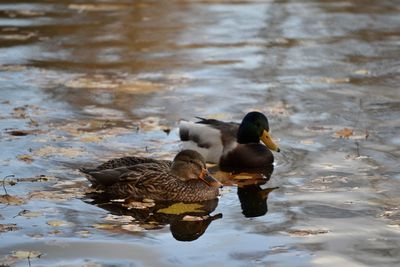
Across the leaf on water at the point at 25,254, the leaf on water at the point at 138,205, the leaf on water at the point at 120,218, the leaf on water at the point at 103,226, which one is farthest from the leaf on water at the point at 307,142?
the leaf on water at the point at 25,254

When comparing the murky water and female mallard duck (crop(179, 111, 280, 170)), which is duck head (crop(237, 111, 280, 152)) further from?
the murky water

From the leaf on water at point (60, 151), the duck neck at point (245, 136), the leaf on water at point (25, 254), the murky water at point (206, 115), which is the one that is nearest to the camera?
the leaf on water at point (25, 254)

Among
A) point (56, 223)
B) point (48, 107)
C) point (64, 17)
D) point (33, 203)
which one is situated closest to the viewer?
point (56, 223)

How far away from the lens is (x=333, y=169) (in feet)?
32.5

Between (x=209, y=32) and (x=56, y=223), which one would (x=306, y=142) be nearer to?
(x=56, y=223)

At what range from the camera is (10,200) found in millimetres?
8734

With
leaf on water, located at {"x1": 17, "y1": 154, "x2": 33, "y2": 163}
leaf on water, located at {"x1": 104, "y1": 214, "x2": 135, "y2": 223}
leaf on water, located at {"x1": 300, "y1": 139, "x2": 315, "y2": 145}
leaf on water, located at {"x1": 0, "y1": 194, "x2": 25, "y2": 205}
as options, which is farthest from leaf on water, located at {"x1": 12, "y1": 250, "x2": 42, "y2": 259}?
leaf on water, located at {"x1": 300, "y1": 139, "x2": 315, "y2": 145}

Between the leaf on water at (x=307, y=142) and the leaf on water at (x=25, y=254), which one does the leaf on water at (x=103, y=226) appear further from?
the leaf on water at (x=307, y=142)

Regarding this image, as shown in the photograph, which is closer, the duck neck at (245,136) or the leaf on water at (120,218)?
the leaf on water at (120,218)

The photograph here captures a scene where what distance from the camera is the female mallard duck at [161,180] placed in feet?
29.6

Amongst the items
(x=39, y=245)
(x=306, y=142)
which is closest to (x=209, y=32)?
(x=306, y=142)

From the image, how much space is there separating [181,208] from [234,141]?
1.96 meters

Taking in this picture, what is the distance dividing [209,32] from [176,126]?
6491 millimetres

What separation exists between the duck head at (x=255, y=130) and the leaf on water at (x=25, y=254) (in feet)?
11.8
